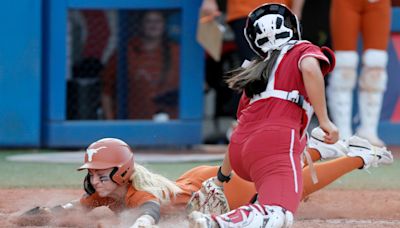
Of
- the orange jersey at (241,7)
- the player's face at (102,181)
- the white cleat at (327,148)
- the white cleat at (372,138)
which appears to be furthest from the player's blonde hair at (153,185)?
the white cleat at (372,138)

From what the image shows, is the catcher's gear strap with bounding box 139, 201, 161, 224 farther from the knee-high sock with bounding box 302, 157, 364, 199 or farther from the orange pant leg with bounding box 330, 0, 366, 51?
the orange pant leg with bounding box 330, 0, 366, 51

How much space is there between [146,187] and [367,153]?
4.48 feet

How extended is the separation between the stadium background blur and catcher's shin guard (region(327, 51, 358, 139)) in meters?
0.74

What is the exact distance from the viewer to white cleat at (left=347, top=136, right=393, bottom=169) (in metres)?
5.33

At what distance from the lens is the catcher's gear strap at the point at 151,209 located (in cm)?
452

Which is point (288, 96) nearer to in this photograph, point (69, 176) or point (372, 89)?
point (69, 176)

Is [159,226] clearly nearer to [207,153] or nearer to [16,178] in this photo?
[16,178]

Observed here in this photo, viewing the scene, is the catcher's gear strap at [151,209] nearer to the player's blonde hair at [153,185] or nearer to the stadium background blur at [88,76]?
the player's blonde hair at [153,185]

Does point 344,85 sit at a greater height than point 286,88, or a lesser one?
lesser

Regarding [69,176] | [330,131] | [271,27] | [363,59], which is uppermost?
[271,27]

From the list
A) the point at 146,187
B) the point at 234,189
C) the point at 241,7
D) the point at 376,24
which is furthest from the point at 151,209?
the point at 376,24

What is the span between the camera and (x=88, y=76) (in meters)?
8.77

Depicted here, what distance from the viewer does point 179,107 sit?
29.0 feet

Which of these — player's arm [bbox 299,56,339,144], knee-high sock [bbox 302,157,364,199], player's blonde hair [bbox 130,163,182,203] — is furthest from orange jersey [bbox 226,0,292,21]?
player's arm [bbox 299,56,339,144]
